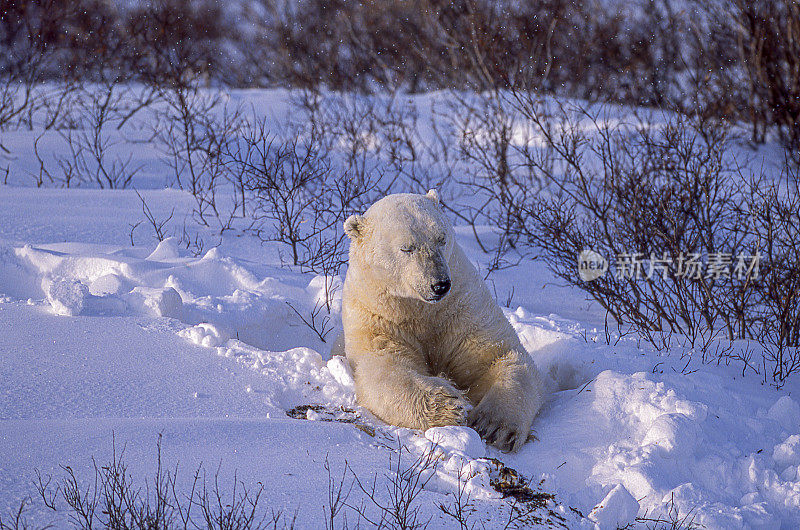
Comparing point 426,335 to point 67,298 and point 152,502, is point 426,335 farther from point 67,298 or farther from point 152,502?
point 67,298

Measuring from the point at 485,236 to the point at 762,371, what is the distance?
3.17 metres

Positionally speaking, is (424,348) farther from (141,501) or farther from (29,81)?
(29,81)

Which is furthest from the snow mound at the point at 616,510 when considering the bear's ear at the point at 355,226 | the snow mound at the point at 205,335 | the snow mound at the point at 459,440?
the snow mound at the point at 205,335

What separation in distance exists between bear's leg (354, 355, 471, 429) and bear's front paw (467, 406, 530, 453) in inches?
2.4

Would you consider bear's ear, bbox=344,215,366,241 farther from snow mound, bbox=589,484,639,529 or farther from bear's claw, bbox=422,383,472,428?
snow mound, bbox=589,484,639,529

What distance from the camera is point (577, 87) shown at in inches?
430

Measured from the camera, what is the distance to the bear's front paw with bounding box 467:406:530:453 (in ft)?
7.73

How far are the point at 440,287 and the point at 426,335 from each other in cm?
41

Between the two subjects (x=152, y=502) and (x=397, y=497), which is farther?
(x=397, y=497)

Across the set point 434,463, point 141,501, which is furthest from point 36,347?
point 434,463

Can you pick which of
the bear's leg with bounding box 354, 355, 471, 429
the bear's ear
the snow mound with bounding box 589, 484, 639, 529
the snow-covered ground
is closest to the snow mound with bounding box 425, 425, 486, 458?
the snow-covered ground

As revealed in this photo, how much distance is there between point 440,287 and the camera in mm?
2418

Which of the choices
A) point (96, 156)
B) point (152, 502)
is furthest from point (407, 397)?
point (96, 156)

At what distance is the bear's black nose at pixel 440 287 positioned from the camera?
7.92 ft
